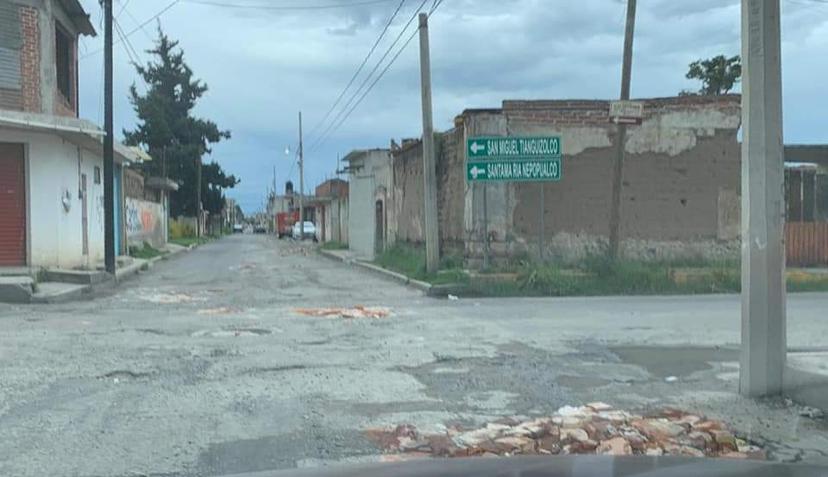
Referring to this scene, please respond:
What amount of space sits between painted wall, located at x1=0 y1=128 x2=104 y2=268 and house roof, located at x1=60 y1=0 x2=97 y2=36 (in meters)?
4.09

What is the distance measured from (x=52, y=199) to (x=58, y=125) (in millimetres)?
2142

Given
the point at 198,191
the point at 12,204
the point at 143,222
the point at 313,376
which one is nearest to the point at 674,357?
the point at 313,376

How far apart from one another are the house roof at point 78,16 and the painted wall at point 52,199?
13.4 feet

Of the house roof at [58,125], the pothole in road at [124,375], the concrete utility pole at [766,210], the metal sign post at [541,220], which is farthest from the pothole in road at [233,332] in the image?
the metal sign post at [541,220]

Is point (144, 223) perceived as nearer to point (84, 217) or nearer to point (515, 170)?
point (84, 217)

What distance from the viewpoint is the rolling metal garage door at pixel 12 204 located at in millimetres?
18188

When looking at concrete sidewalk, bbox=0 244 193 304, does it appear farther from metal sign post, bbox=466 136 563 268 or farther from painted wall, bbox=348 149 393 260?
painted wall, bbox=348 149 393 260

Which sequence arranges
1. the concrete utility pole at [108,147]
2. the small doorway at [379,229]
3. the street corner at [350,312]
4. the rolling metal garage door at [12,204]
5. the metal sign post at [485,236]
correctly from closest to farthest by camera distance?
1. the street corner at [350,312]
2. the rolling metal garage door at [12,204]
3. the concrete utility pole at [108,147]
4. the metal sign post at [485,236]
5. the small doorway at [379,229]

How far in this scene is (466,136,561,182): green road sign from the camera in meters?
19.0

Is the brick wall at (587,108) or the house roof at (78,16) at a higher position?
the house roof at (78,16)

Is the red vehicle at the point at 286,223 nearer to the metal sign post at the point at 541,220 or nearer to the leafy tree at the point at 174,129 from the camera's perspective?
→ the leafy tree at the point at 174,129

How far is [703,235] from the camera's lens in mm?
22172

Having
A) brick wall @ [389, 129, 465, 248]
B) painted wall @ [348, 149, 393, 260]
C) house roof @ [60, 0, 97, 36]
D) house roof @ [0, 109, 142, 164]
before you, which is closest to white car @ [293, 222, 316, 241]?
painted wall @ [348, 149, 393, 260]

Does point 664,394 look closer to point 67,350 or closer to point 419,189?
point 67,350
